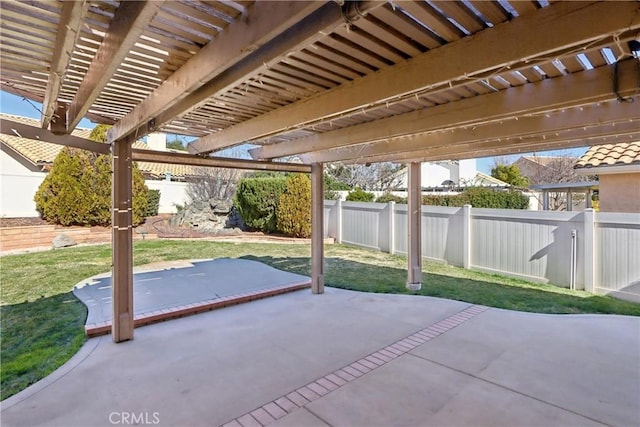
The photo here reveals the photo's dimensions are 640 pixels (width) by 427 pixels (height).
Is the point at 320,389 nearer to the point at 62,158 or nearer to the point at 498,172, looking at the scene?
the point at 62,158

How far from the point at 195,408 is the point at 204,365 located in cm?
80

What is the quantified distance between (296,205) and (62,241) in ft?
27.2

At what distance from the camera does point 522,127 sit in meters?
4.04

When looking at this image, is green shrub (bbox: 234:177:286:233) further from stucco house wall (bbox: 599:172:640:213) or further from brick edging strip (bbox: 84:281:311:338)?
stucco house wall (bbox: 599:172:640:213)

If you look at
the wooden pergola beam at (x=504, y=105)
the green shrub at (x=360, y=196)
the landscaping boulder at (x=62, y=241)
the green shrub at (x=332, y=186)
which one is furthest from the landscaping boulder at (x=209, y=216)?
the wooden pergola beam at (x=504, y=105)

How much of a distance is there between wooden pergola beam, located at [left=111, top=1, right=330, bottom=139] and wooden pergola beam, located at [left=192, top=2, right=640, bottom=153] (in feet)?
3.53

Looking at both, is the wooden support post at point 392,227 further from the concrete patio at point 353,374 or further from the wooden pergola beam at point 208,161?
the concrete patio at point 353,374

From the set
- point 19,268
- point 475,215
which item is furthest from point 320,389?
point 19,268

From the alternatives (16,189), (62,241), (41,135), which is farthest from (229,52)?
(16,189)

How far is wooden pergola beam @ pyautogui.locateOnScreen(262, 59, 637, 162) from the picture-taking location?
8.96 feet

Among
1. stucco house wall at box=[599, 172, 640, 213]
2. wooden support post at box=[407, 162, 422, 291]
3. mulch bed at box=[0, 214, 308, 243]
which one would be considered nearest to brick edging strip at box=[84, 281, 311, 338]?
wooden support post at box=[407, 162, 422, 291]

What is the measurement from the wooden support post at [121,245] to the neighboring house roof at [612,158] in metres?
8.24

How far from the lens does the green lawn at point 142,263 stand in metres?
4.25

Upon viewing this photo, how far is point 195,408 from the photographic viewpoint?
3.00 metres
